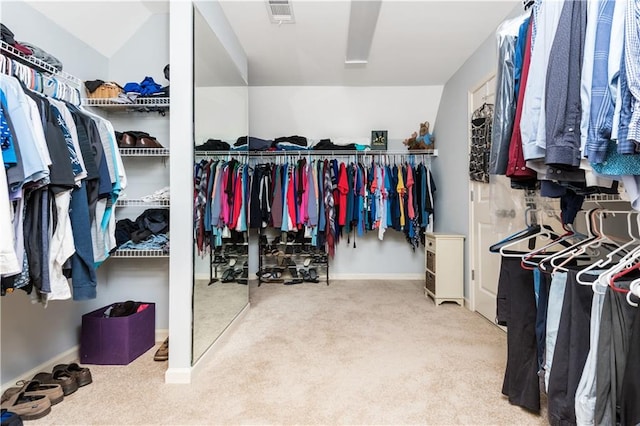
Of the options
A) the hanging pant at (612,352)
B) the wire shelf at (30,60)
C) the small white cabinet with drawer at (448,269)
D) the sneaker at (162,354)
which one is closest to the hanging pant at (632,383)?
the hanging pant at (612,352)

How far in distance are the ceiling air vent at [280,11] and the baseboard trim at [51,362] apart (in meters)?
2.70

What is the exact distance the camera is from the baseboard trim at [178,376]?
173cm

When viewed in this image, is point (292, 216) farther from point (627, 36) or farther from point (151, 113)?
point (627, 36)

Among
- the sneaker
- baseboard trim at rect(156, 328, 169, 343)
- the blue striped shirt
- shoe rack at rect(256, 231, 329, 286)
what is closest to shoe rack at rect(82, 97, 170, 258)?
baseboard trim at rect(156, 328, 169, 343)

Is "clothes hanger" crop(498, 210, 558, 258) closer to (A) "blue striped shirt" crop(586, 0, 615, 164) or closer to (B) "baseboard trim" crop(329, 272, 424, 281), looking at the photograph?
(A) "blue striped shirt" crop(586, 0, 615, 164)

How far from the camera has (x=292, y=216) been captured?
364 centimetres

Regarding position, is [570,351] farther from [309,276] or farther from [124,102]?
[309,276]

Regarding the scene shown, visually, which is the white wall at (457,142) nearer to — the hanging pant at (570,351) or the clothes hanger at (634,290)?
the hanging pant at (570,351)

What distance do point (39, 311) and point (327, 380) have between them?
168cm

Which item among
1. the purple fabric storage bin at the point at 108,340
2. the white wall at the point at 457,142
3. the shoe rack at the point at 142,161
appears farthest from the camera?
the white wall at the point at 457,142

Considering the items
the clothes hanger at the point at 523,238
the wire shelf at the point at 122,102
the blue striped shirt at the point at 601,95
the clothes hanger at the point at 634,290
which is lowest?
the clothes hanger at the point at 634,290

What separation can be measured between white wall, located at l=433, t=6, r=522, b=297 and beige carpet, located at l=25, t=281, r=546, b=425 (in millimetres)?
1101

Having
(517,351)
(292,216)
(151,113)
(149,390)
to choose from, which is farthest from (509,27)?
(292,216)

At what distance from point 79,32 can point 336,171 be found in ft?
8.27
